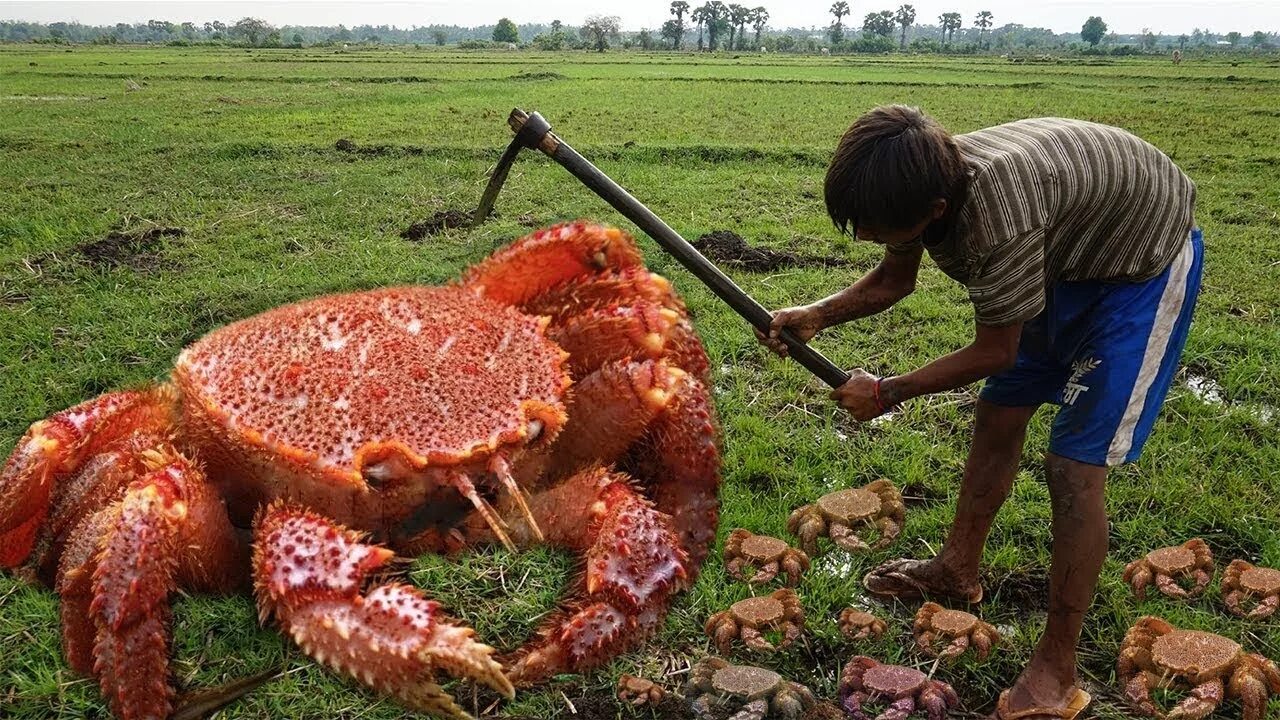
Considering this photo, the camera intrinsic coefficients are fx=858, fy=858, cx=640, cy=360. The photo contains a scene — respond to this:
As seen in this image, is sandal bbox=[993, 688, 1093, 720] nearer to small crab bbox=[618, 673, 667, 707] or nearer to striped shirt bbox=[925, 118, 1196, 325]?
small crab bbox=[618, 673, 667, 707]

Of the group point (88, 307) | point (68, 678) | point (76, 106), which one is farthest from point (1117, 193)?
point (76, 106)

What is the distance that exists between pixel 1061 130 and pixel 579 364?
75.2 inches

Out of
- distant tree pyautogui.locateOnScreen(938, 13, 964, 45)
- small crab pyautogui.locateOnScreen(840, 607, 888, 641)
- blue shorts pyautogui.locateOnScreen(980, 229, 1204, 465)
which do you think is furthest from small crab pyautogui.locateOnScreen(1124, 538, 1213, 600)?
distant tree pyautogui.locateOnScreen(938, 13, 964, 45)

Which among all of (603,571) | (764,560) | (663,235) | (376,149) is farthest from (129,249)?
(764,560)

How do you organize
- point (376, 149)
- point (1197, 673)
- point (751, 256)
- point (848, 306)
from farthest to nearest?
point (376, 149)
point (751, 256)
point (848, 306)
point (1197, 673)

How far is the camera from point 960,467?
12.5ft

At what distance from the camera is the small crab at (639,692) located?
2422 millimetres

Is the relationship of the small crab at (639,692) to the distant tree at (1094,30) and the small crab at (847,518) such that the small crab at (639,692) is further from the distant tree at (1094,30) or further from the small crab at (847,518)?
the distant tree at (1094,30)

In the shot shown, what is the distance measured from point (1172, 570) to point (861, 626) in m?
1.12

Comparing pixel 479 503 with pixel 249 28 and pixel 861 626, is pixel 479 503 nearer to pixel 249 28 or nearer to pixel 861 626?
pixel 861 626

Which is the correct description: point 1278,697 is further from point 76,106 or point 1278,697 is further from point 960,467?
point 76,106

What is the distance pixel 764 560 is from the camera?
302 cm

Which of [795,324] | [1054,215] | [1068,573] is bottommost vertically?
[1068,573]

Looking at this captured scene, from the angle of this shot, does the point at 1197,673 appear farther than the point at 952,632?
No
